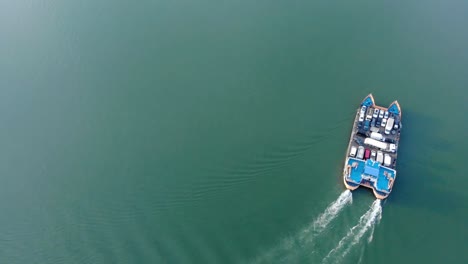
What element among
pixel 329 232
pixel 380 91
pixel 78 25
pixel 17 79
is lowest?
pixel 329 232

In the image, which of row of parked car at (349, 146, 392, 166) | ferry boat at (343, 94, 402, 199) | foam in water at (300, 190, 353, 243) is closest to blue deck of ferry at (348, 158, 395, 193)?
ferry boat at (343, 94, 402, 199)

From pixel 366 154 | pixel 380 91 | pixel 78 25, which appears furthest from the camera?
pixel 78 25

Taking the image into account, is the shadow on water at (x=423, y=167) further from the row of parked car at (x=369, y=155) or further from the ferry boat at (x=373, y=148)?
the row of parked car at (x=369, y=155)

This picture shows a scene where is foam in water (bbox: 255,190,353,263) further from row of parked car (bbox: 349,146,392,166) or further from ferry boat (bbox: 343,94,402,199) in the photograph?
row of parked car (bbox: 349,146,392,166)

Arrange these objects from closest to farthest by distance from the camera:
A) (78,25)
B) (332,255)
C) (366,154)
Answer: (332,255) < (366,154) < (78,25)

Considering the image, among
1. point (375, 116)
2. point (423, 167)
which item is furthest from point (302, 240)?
point (375, 116)

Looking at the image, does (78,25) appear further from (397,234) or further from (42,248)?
(397,234)

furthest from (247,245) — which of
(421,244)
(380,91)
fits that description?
(380,91)
